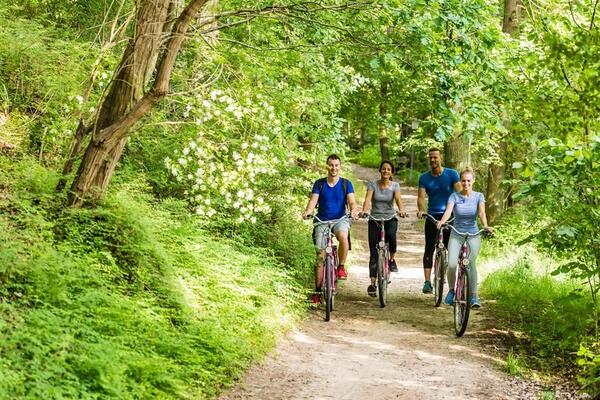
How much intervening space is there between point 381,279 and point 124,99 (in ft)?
17.0

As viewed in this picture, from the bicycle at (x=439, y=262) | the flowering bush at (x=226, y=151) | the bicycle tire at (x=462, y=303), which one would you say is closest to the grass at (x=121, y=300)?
the flowering bush at (x=226, y=151)

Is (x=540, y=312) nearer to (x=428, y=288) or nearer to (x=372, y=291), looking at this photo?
(x=428, y=288)

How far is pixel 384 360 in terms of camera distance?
8.59 m

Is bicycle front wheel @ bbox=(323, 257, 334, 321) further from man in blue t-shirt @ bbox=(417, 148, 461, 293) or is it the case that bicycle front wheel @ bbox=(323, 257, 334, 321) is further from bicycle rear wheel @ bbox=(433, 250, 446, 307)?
bicycle rear wheel @ bbox=(433, 250, 446, 307)

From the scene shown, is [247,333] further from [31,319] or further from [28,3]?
[28,3]

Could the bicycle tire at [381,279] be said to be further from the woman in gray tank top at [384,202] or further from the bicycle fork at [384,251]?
the woman in gray tank top at [384,202]

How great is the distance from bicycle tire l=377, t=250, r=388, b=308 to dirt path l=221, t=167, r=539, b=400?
20 cm

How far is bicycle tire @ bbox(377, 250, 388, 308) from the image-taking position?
11.2m

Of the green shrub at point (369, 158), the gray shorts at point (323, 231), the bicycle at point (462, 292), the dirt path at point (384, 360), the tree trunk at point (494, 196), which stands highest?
the green shrub at point (369, 158)

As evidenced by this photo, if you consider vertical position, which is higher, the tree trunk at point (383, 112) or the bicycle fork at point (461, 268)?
the tree trunk at point (383, 112)

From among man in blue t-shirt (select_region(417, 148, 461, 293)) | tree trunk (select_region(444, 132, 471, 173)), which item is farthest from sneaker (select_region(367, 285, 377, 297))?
tree trunk (select_region(444, 132, 471, 173))

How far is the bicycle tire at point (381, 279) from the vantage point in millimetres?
11203

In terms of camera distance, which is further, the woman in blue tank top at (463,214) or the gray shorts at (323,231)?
the gray shorts at (323,231)

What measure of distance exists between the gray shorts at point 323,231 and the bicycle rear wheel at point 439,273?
178 centimetres
